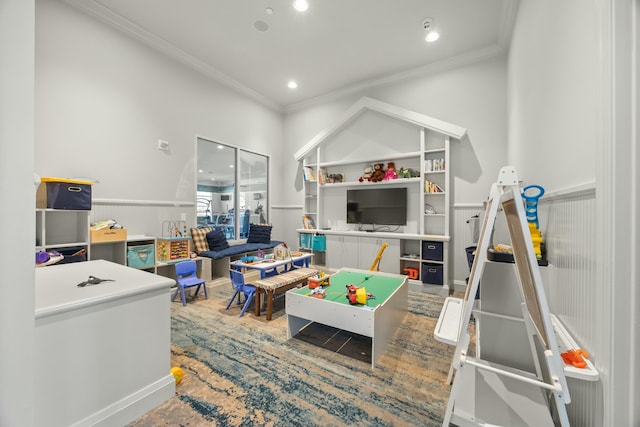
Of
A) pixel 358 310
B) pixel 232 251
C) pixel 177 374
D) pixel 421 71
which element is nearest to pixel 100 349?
pixel 177 374

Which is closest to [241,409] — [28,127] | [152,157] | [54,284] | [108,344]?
[108,344]

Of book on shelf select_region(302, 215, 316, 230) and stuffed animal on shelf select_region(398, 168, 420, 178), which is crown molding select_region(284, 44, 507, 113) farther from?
book on shelf select_region(302, 215, 316, 230)

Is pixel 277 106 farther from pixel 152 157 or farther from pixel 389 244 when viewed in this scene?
pixel 389 244

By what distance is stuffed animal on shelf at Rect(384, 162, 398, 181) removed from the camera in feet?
14.3

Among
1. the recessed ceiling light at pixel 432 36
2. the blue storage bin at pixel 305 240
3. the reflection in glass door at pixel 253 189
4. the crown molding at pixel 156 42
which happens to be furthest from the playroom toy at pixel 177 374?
the recessed ceiling light at pixel 432 36

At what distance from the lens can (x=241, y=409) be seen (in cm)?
155

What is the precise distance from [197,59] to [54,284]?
13.0 ft

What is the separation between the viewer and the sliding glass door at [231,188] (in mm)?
4496

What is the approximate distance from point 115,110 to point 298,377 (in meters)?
3.86

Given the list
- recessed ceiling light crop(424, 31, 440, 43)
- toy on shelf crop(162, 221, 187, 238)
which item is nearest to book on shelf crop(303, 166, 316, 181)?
toy on shelf crop(162, 221, 187, 238)

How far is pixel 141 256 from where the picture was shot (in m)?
3.26

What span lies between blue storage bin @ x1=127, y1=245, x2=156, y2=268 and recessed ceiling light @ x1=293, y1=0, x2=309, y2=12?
3505 mm

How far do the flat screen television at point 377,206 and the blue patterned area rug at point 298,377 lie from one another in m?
1.98

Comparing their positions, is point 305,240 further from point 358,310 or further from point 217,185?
point 358,310
